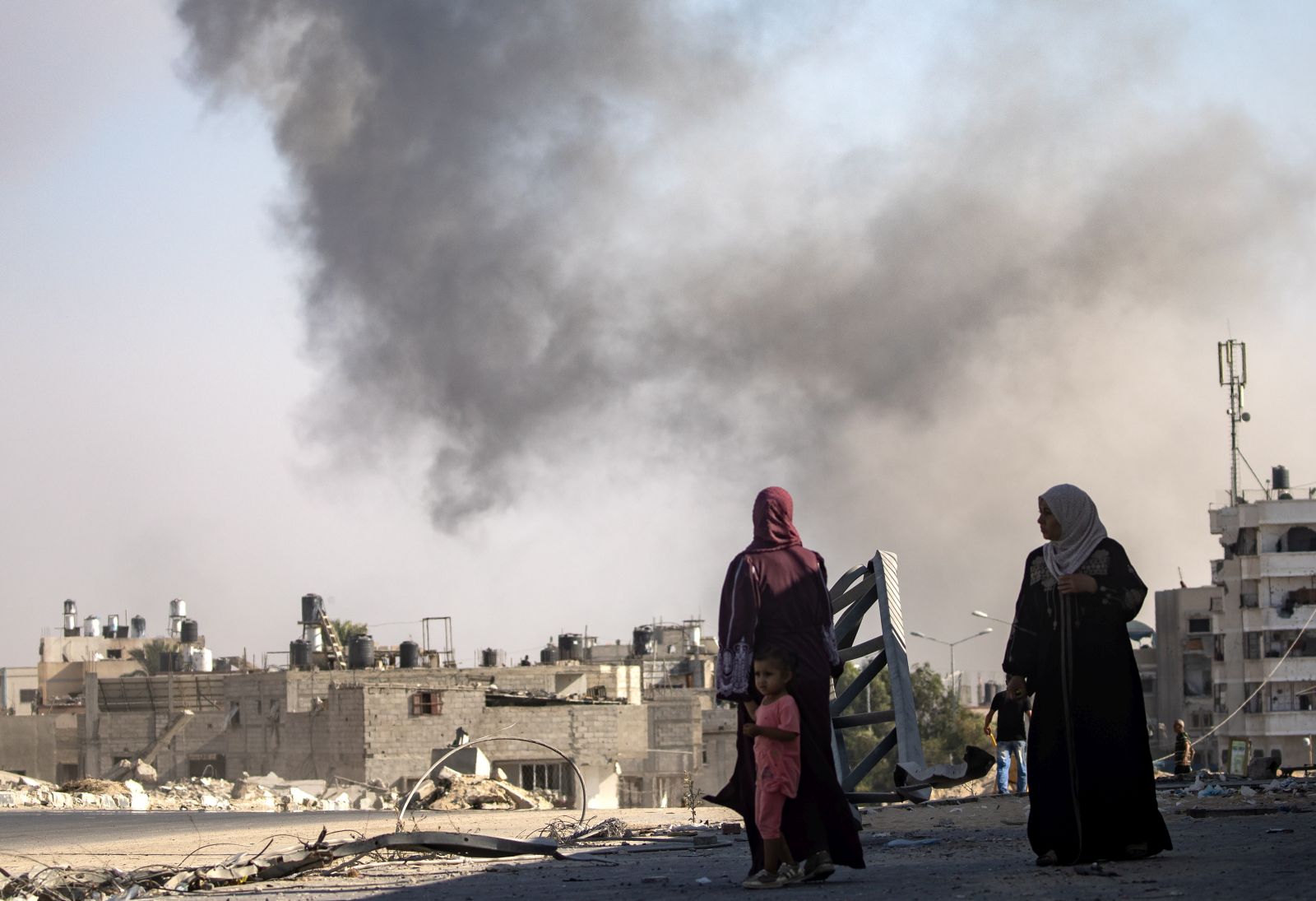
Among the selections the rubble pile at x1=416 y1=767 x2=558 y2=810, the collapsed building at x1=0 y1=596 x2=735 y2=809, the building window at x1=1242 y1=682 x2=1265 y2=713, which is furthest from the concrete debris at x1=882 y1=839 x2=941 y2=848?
the building window at x1=1242 y1=682 x2=1265 y2=713

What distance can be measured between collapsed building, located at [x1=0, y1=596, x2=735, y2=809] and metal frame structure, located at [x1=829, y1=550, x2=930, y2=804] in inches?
980

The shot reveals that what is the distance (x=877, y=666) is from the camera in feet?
39.1

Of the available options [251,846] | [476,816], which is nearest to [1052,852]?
[251,846]

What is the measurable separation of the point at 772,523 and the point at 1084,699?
175 cm

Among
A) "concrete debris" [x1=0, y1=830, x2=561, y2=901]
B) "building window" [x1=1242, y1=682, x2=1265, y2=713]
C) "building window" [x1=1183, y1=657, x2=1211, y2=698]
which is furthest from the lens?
"building window" [x1=1183, y1=657, x2=1211, y2=698]

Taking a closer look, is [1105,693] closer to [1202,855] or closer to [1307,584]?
[1202,855]

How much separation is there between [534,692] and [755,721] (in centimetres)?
4330

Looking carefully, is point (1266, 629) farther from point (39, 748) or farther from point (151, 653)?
point (151, 653)

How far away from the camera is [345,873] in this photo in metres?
9.14

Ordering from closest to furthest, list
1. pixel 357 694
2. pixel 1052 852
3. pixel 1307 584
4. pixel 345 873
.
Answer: pixel 1052 852 < pixel 345 873 < pixel 357 694 < pixel 1307 584

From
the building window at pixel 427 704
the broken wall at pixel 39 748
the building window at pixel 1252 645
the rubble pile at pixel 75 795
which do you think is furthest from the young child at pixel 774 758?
the building window at pixel 1252 645

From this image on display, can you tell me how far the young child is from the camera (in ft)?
26.4

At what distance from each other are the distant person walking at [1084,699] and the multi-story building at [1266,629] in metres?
58.6

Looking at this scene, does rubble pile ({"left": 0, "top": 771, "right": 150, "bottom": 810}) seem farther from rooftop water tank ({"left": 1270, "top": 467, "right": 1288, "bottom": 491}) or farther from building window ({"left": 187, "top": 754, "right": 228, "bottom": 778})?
rooftop water tank ({"left": 1270, "top": 467, "right": 1288, "bottom": 491})
